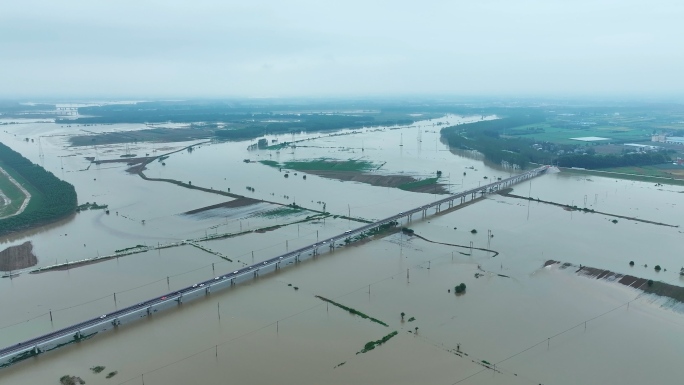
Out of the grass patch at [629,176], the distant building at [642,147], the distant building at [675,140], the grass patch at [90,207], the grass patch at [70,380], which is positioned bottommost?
the grass patch at [70,380]

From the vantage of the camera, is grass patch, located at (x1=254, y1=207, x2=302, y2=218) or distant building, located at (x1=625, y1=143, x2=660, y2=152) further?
distant building, located at (x1=625, y1=143, x2=660, y2=152)

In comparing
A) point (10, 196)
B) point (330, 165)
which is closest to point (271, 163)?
point (330, 165)

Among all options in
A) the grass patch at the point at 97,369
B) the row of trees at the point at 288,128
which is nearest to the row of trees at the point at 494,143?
the row of trees at the point at 288,128

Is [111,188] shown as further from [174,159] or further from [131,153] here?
[131,153]

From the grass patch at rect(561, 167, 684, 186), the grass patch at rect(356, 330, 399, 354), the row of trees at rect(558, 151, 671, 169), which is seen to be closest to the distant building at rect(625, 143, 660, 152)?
the row of trees at rect(558, 151, 671, 169)

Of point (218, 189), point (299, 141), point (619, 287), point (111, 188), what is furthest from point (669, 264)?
point (299, 141)

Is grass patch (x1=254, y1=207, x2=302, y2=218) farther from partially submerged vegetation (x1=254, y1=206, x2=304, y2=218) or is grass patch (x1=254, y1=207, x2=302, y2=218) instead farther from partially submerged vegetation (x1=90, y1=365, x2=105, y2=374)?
partially submerged vegetation (x1=90, y1=365, x2=105, y2=374)

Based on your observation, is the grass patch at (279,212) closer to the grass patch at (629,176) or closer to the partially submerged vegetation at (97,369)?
the partially submerged vegetation at (97,369)
